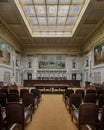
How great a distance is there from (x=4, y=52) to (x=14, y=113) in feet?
59.3

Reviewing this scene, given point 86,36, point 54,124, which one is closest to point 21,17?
point 86,36

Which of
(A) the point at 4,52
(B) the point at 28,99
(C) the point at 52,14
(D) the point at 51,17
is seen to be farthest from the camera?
(A) the point at 4,52

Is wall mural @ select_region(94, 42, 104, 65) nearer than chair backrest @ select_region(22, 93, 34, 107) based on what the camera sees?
No

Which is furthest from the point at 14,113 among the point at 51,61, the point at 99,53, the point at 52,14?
the point at 51,61

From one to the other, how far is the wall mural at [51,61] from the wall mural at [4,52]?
11.3 metres

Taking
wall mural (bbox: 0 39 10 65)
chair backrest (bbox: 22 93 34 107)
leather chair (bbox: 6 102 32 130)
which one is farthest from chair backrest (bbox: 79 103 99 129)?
wall mural (bbox: 0 39 10 65)

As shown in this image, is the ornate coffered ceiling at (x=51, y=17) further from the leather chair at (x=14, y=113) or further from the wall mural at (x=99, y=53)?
the leather chair at (x=14, y=113)

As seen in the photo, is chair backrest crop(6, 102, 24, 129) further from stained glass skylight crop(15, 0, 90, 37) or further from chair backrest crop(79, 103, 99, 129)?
stained glass skylight crop(15, 0, 90, 37)

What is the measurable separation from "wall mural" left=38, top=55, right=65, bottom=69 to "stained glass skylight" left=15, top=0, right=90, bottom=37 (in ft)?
28.8

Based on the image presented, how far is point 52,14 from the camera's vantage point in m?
20.0

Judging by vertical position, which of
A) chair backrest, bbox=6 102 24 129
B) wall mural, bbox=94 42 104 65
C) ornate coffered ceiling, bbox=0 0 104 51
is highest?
ornate coffered ceiling, bbox=0 0 104 51

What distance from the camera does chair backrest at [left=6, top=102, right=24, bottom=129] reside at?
17.1ft

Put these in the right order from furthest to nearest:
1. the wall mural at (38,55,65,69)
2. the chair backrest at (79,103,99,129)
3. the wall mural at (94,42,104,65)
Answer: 1. the wall mural at (38,55,65,69)
2. the wall mural at (94,42,104,65)
3. the chair backrest at (79,103,99,129)

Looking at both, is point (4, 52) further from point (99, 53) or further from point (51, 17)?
point (99, 53)
